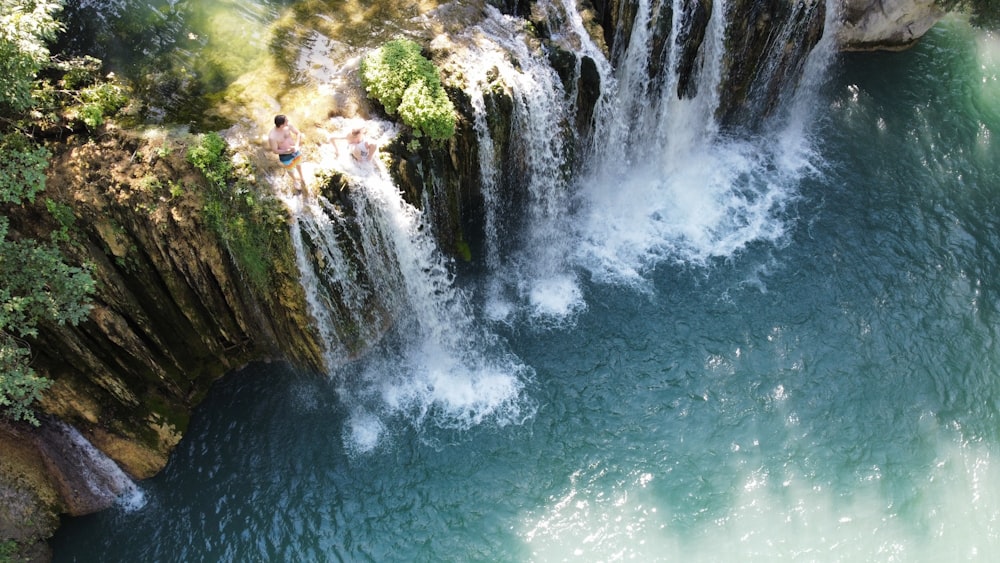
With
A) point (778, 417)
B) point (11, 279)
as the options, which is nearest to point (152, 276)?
point (11, 279)

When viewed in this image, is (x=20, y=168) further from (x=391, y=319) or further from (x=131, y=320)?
(x=391, y=319)

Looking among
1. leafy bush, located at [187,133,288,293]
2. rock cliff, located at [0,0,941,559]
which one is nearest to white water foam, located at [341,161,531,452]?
rock cliff, located at [0,0,941,559]

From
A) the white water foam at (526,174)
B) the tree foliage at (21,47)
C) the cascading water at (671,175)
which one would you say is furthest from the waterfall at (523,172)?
the tree foliage at (21,47)

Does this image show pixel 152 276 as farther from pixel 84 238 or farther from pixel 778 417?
pixel 778 417

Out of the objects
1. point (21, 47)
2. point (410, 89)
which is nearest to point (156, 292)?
point (21, 47)

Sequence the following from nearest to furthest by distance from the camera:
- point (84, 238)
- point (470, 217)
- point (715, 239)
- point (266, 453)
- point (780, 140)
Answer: point (84, 238), point (266, 453), point (470, 217), point (715, 239), point (780, 140)

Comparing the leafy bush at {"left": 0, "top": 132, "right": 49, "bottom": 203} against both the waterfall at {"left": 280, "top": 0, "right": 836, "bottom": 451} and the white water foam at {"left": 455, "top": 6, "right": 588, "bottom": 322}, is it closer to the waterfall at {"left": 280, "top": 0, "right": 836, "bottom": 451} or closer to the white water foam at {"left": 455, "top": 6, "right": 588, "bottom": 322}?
the waterfall at {"left": 280, "top": 0, "right": 836, "bottom": 451}
